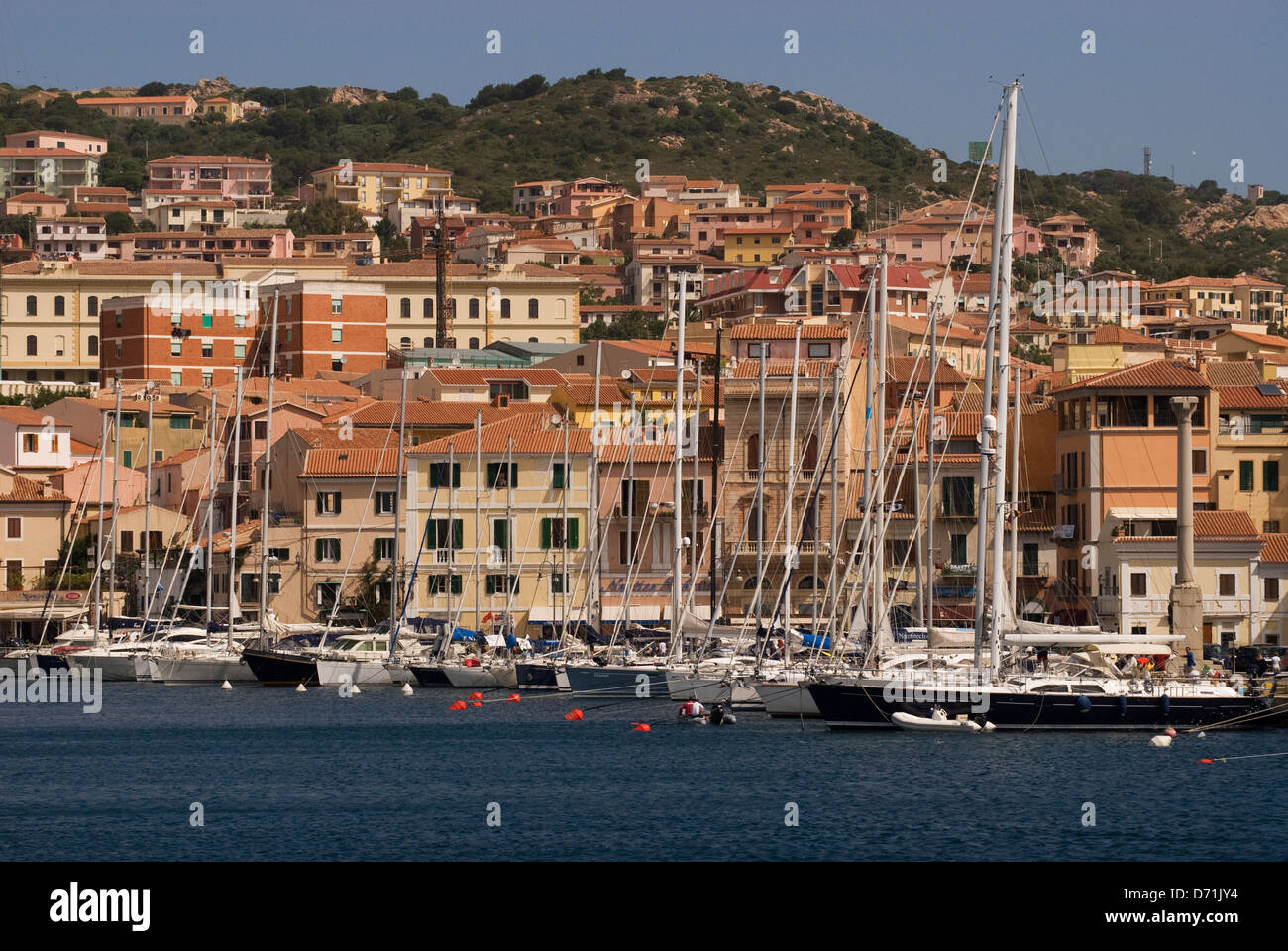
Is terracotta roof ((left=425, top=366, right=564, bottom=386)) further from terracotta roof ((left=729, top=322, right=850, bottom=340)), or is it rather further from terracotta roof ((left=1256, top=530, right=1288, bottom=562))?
terracotta roof ((left=1256, top=530, right=1288, bottom=562))

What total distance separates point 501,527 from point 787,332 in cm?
1625

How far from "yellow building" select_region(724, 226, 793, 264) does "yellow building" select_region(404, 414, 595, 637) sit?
12182 cm

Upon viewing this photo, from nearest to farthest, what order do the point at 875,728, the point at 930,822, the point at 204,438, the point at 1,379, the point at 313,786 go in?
the point at 930,822
the point at 313,786
the point at 875,728
the point at 204,438
the point at 1,379

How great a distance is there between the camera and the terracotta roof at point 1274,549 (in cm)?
6253

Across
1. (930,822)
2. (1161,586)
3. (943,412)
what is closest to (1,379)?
(943,412)

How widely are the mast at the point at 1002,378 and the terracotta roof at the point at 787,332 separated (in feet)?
123

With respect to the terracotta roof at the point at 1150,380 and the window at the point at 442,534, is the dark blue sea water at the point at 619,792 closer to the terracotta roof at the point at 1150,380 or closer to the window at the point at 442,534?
the window at the point at 442,534

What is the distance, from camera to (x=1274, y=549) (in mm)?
62844

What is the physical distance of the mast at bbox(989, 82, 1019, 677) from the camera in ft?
130

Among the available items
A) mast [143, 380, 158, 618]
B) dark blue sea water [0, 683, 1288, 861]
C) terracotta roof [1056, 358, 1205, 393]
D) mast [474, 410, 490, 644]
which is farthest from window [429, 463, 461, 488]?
dark blue sea water [0, 683, 1288, 861]
